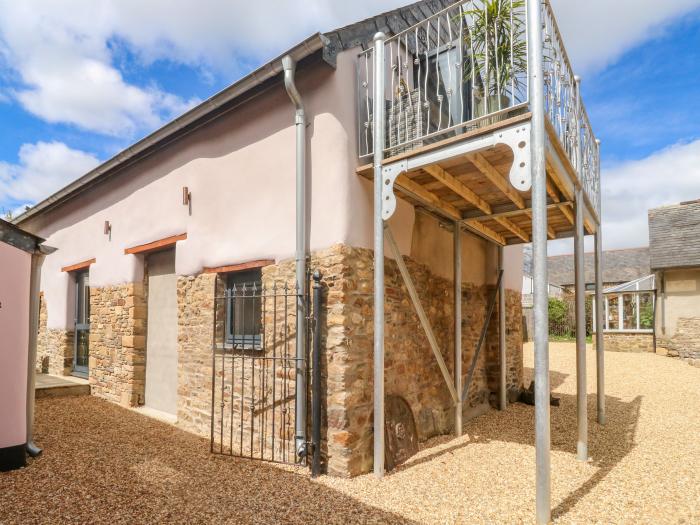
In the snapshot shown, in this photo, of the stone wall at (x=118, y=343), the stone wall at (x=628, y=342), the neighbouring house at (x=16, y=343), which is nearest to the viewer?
the neighbouring house at (x=16, y=343)

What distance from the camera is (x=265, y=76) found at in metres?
4.77

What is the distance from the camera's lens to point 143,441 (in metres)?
5.21

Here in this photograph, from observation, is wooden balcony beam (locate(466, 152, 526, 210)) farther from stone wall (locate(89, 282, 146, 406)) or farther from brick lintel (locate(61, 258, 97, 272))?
brick lintel (locate(61, 258, 97, 272))

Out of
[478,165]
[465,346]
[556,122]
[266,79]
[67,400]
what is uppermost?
[266,79]

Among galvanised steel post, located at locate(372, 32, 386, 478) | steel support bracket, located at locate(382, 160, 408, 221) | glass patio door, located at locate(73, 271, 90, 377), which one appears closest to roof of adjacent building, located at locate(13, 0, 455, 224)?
galvanised steel post, located at locate(372, 32, 386, 478)

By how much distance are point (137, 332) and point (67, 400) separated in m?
2.04

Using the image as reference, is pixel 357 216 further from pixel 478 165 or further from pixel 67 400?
pixel 67 400

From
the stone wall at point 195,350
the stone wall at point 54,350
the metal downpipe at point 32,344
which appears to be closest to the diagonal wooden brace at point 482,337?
the stone wall at point 195,350

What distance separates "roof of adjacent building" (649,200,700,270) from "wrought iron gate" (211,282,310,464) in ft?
46.9

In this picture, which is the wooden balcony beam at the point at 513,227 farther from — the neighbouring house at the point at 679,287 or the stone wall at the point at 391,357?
the neighbouring house at the point at 679,287

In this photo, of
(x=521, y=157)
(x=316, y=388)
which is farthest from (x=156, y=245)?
(x=521, y=157)

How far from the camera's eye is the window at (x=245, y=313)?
5.14 m

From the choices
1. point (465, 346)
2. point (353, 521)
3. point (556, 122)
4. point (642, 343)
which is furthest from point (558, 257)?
point (353, 521)

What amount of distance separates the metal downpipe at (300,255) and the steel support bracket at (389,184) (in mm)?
902
